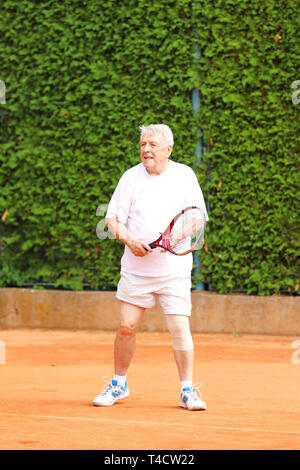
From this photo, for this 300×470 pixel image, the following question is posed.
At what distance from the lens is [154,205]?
18.5 feet

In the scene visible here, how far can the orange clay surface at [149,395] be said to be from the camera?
4.66 m

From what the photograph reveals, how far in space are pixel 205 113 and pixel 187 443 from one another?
19.6ft

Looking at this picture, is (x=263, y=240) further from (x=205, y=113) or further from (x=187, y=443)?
(x=187, y=443)

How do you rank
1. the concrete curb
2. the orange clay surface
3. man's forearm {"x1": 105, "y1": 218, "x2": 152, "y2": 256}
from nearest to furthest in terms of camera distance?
the orange clay surface < man's forearm {"x1": 105, "y1": 218, "x2": 152, "y2": 256} < the concrete curb

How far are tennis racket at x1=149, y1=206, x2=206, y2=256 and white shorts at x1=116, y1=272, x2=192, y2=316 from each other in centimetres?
22

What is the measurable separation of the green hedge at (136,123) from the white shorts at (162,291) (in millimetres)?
4220

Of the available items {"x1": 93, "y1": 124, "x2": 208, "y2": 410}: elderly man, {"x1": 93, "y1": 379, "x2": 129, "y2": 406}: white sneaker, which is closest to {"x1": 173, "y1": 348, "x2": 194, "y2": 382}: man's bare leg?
{"x1": 93, "y1": 124, "x2": 208, "y2": 410}: elderly man

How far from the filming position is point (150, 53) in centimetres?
1011

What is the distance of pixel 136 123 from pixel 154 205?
15.4 ft

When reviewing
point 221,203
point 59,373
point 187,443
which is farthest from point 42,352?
point 187,443

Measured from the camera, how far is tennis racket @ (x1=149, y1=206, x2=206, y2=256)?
5.49 m

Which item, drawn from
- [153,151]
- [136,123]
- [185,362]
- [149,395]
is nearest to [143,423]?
[185,362]

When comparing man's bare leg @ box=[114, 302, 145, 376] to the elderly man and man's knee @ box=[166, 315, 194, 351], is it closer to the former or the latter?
the elderly man

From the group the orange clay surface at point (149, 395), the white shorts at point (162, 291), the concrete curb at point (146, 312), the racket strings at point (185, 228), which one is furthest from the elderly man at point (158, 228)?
the concrete curb at point (146, 312)
